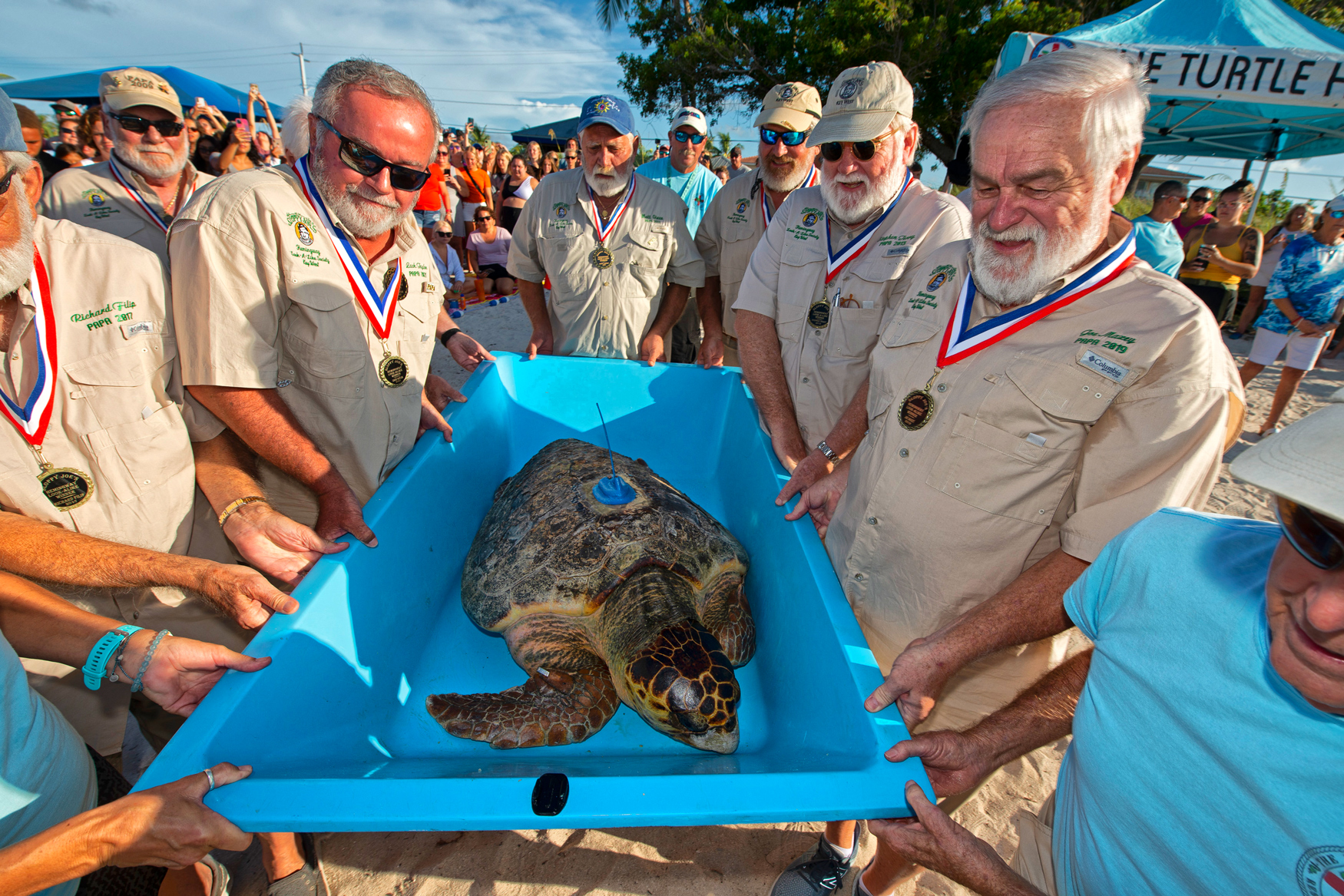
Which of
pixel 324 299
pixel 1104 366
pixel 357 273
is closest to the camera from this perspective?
pixel 1104 366

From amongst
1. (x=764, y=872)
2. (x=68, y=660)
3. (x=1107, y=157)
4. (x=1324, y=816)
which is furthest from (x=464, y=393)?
(x=1324, y=816)

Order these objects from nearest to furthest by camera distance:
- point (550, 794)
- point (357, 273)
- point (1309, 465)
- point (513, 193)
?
point (1309, 465) < point (550, 794) < point (357, 273) < point (513, 193)

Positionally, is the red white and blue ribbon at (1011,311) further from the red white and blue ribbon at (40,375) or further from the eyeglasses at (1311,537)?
the red white and blue ribbon at (40,375)

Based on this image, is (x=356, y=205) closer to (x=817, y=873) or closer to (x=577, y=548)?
(x=577, y=548)

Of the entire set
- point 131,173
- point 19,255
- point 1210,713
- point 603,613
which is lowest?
point 603,613

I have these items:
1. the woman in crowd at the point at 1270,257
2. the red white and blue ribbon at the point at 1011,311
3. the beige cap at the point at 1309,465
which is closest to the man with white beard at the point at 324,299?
the red white and blue ribbon at the point at 1011,311

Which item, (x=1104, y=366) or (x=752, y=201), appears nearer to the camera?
(x=1104, y=366)

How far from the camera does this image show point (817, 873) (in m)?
1.72

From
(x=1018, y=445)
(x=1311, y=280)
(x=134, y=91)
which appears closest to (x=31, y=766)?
(x=1018, y=445)

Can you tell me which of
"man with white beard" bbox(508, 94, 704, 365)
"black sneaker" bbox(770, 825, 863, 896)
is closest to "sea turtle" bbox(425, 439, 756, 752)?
"black sneaker" bbox(770, 825, 863, 896)

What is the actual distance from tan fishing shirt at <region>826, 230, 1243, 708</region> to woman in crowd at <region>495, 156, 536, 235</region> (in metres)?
8.13

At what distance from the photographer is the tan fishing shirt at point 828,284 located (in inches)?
83.5

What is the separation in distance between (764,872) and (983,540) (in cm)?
123

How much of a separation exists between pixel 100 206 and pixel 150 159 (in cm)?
39
